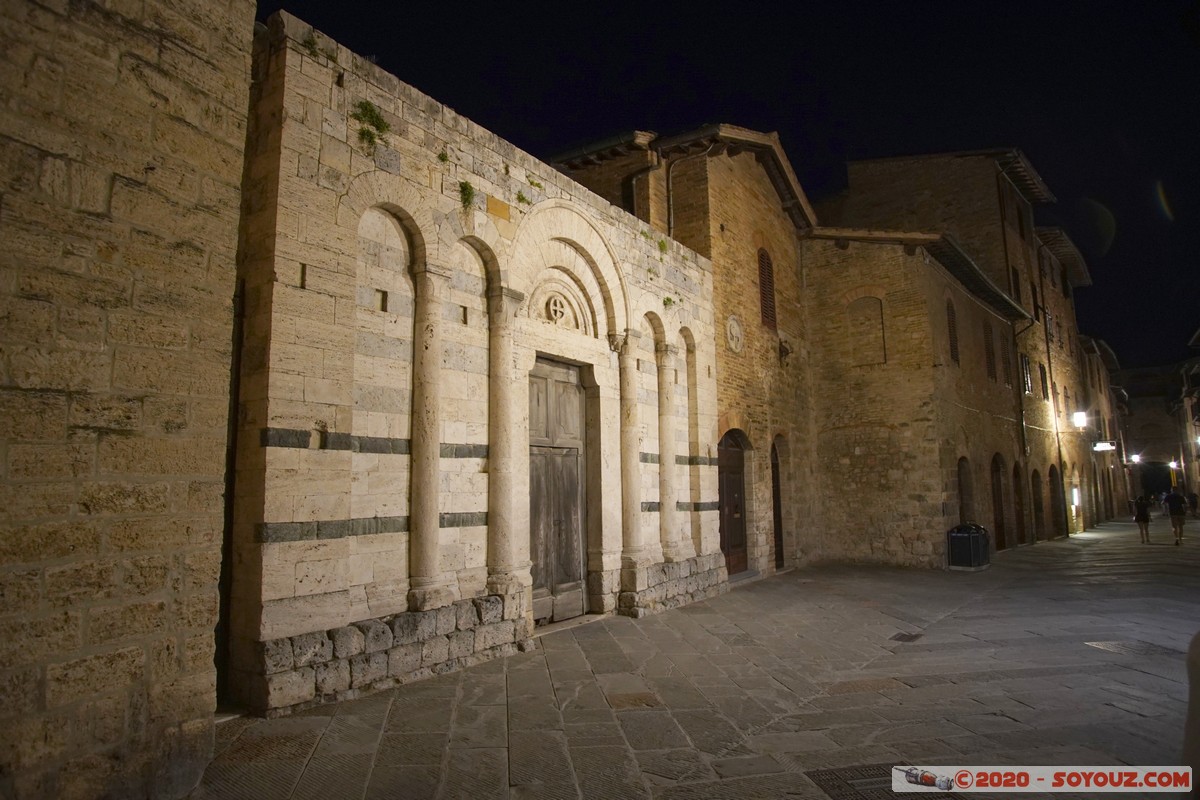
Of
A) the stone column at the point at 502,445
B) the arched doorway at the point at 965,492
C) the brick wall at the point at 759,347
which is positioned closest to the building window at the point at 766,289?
the brick wall at the point at 759,347

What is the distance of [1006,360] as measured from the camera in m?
18.8

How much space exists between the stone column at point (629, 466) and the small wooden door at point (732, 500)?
2.44 metres

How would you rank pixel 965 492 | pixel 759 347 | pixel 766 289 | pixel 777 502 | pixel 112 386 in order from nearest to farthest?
1. pixel 112 386
2. pixel 759 347
3. pixel 777 502
4. pixel 766 289
5. pixel 965 492

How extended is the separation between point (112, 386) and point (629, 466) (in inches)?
232

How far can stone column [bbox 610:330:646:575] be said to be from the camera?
26.7 ft

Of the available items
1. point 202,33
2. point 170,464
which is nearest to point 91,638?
point 170,464

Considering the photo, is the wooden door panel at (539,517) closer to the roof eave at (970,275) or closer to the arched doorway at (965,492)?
the roof eave at (970,275)

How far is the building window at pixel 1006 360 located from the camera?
18.4m

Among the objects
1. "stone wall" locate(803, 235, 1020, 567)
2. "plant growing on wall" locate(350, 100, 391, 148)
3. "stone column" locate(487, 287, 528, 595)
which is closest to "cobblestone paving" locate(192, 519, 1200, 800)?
"stone column" locate(487, 287, 528, 595)

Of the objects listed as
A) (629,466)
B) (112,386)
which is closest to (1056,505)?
(629,466)

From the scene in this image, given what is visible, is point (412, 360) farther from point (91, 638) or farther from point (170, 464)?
point (91, 638)

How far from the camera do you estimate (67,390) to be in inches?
116

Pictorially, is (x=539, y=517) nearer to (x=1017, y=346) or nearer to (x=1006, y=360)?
Answer: (x=1006, y=360)

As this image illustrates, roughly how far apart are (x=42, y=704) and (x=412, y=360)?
3520 millimetres
